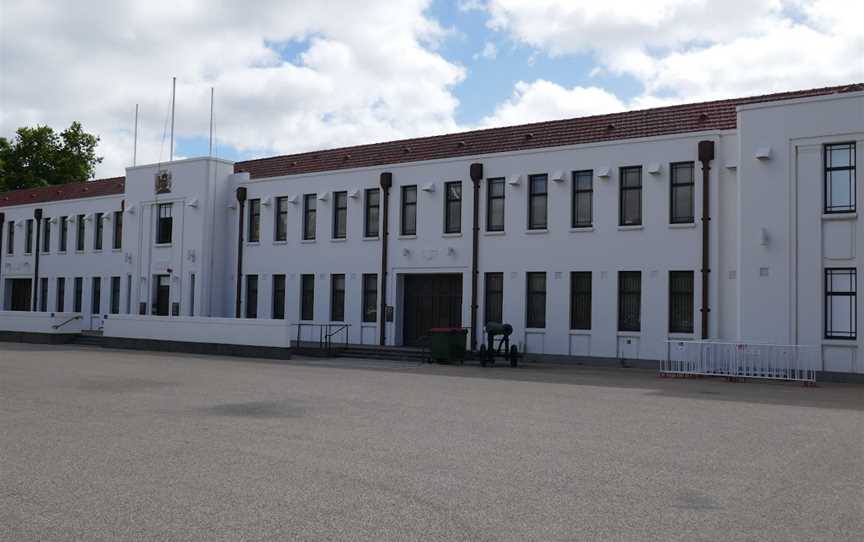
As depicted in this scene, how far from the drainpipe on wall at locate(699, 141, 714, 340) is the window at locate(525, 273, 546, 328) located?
5154 millimetres

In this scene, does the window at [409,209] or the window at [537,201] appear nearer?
the window at [537,201]

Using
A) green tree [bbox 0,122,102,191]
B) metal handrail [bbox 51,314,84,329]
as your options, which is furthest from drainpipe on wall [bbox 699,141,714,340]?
green tree [bbox 0,122,102,191]

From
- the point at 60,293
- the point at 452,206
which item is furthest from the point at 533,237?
the point at 60,293

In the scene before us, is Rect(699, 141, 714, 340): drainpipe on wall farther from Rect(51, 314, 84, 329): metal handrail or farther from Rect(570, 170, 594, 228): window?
Rect(51, 314, 84, 329): metal handrail

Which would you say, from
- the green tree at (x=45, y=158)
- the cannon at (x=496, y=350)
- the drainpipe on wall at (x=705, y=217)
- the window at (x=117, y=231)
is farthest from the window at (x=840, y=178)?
the green tree at (x=45, y=158)

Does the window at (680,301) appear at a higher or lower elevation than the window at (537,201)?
lower

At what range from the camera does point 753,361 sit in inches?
820

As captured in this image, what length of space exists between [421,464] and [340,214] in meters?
24.0

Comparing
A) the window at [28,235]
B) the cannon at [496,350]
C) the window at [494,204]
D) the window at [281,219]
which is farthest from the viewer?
the window at [28,235]

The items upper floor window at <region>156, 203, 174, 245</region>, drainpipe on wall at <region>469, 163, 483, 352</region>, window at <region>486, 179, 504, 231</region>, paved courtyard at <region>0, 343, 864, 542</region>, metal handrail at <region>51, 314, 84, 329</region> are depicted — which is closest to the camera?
paved courtyard at <region>0, 343, 864, 542</region>

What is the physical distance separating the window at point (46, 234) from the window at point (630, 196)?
30295 millimetres

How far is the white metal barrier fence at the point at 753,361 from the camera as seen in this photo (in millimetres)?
20609

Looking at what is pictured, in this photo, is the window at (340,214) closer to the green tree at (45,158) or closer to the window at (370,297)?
the window at (370,297)

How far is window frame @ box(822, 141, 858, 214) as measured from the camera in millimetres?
21067
